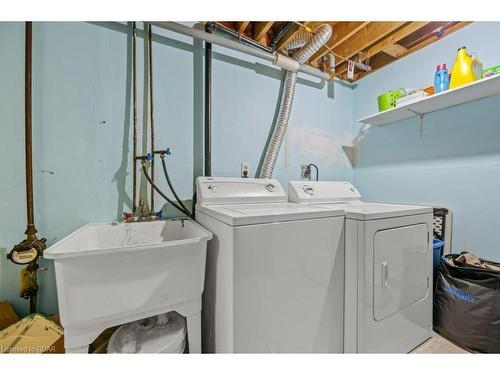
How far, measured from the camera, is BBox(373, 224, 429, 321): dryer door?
3.94 feet

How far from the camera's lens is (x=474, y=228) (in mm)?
1664

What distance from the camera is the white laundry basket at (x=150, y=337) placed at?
3.30ft

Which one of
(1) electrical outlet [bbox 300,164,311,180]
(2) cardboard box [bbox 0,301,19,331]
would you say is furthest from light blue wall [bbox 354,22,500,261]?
(2) cardboard box [bbox 0,301,19,331]

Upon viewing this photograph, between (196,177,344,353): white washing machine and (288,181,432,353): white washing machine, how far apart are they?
0.23 feet

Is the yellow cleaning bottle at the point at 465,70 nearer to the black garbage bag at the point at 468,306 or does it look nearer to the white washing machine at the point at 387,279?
the white washing machine at the point at 387,279

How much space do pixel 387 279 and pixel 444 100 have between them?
1.56 m

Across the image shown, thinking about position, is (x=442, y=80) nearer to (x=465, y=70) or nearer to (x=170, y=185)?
(x=465, y=70)

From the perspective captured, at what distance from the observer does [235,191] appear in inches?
61.7

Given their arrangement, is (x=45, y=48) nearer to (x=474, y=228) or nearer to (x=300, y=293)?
(x=300, y=293)

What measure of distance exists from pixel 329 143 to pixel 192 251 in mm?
2069

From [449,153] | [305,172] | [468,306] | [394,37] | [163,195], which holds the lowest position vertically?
[468,306]

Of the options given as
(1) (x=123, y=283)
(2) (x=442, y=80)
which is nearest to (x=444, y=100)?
(2) (x=442, y=80)

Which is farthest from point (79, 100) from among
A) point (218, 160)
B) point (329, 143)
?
point (329, 143)

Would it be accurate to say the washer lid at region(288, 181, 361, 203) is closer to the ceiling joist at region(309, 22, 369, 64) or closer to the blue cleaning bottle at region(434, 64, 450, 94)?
the blue cleaning bottle at region(434, 64, 450, 94)
